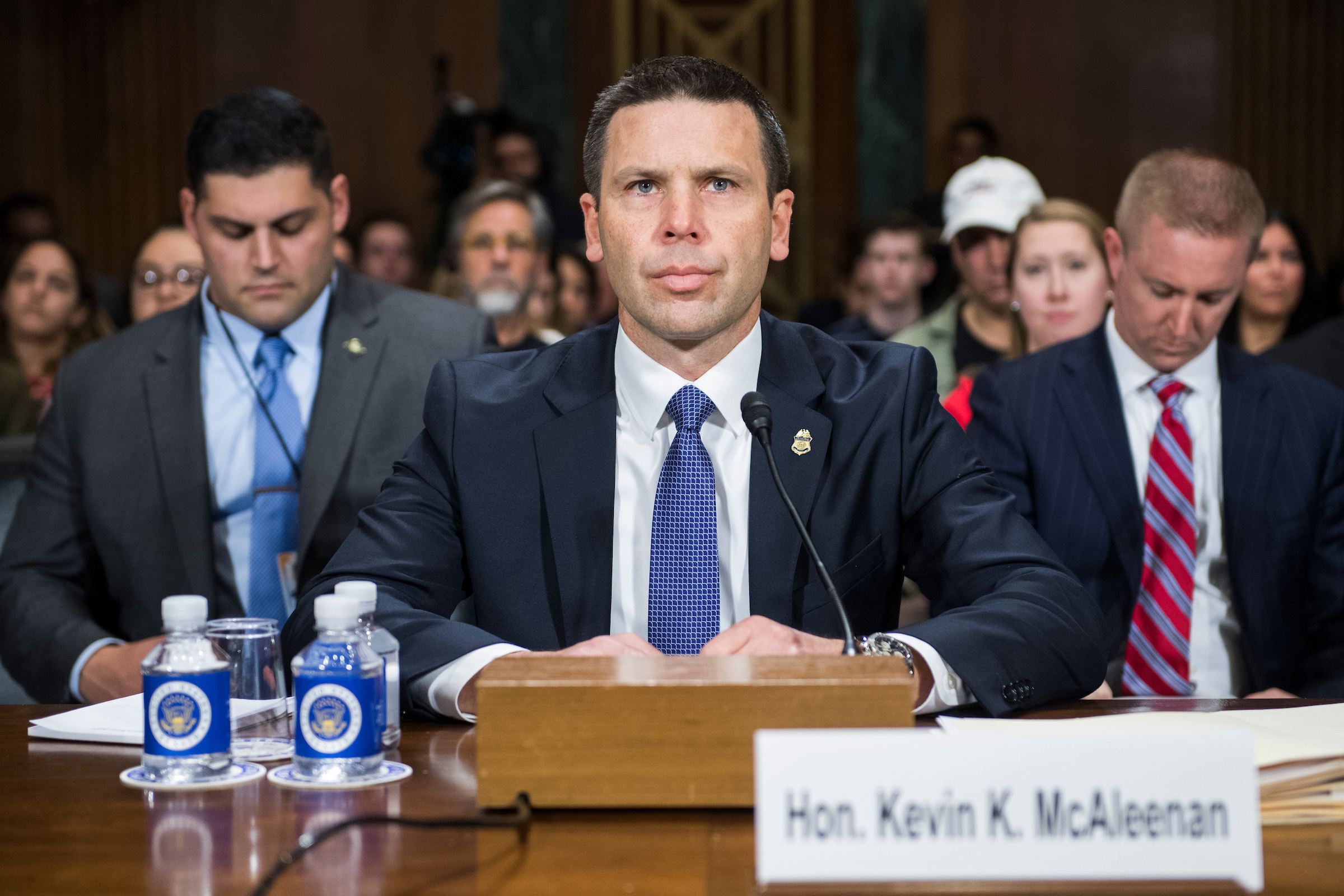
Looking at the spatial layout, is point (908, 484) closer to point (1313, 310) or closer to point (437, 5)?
point (1313, 310)

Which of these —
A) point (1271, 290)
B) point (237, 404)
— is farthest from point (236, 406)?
point (1271, 290)

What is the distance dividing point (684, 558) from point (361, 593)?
0.54m

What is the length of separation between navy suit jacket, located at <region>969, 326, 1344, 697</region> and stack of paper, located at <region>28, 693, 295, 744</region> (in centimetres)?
145

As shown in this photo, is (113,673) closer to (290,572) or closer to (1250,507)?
(290,572)

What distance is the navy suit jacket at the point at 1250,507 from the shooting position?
7.80ft

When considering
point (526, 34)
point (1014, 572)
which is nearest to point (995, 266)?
point (1014, 572)

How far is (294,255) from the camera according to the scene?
2.58 m

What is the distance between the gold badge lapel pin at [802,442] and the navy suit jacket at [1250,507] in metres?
0.81

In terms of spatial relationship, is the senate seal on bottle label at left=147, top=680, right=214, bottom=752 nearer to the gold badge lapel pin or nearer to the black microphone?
the black microphone

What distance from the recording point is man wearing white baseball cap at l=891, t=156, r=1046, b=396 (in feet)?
12.8

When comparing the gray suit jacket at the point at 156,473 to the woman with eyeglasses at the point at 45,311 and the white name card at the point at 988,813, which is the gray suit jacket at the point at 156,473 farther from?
the woman with eyeglasses at the point at 45,311

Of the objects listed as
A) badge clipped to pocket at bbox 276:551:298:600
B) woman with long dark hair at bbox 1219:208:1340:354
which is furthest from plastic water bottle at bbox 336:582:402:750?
woman with long dark hair at bbox 1219:208:1340:354

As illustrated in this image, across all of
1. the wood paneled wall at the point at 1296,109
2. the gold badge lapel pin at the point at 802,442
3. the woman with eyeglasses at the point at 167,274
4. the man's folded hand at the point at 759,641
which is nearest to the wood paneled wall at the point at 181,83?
the woman with eyeglasses at the point at 167,274

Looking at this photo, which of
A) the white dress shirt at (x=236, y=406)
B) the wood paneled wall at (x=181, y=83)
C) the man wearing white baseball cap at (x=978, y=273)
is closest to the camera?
the white dress shirt at (x=236, y=406)
